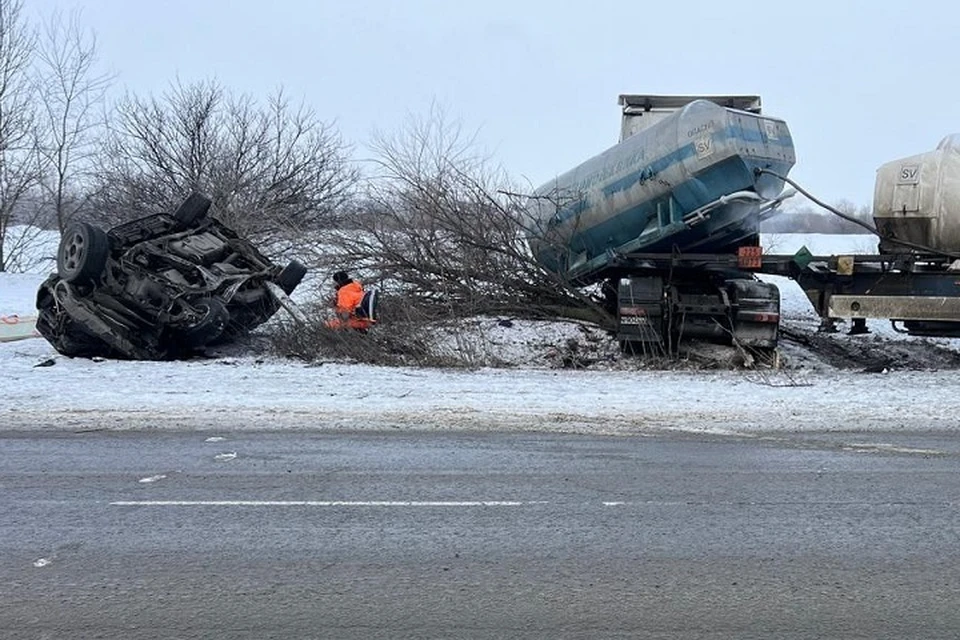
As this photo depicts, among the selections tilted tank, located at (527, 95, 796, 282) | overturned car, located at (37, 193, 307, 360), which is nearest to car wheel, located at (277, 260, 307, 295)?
overturned car, located at (37, 193, 307, 360)

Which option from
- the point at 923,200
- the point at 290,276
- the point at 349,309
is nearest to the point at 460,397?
the point at 349,309

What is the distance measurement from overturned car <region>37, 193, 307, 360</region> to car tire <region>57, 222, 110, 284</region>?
13 mm

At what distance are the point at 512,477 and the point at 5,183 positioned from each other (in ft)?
93.1

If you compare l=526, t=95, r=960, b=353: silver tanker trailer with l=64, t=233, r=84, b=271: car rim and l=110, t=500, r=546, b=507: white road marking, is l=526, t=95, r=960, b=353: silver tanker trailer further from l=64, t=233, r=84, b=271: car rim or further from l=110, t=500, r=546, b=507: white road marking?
l=110, t=500, r=546, b=507: white road marking

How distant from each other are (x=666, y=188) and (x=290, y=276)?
5556 mm

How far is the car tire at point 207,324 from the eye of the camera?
13.3m

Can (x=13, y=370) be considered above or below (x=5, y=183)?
below

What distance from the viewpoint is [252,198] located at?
81.9ft

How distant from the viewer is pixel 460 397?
11.1 m

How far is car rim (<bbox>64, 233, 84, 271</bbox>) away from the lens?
13469mm

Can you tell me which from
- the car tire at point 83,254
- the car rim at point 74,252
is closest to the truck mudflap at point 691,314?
the car tire at point 83,254

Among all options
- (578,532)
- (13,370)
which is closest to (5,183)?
(13,370)

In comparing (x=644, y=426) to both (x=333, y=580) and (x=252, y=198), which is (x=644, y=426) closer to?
(x=333, y=580)

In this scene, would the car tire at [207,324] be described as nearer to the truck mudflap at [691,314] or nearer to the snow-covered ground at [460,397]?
the snow-covered ground at [460,397]
